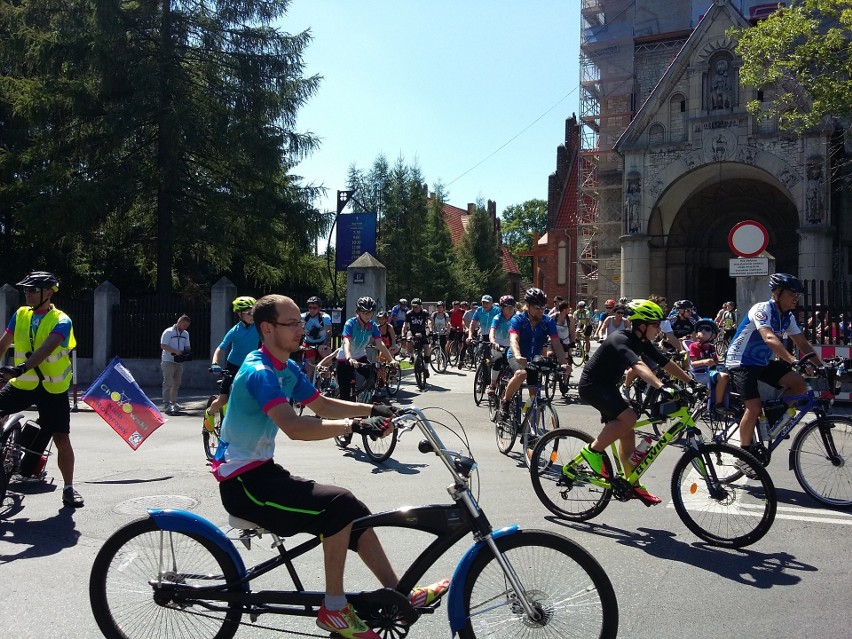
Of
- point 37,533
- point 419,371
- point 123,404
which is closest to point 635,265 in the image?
point 419,371

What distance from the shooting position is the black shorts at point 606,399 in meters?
6.02

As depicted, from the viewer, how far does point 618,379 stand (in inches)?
243

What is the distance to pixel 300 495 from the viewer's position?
3484 millimetres

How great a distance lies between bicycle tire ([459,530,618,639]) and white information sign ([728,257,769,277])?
12.0m

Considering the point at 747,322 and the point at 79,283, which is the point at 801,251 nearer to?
the point at 747,322

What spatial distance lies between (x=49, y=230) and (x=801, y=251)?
24006 millimetres

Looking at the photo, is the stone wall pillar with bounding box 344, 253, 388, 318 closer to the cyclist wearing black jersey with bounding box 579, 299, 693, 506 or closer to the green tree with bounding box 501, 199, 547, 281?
the cyclist wearing black jersey with bounding box 579, 299, 693, 506

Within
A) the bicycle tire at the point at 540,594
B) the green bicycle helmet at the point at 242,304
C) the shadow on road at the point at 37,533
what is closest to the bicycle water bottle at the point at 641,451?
the bicycle tire at the point at 540,594

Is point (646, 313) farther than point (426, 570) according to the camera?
Yes

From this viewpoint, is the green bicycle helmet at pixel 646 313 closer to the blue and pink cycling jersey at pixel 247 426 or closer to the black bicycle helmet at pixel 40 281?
the blue and pink cycling jersey at pixel 247 426

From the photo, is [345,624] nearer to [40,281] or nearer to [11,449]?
[40,281]

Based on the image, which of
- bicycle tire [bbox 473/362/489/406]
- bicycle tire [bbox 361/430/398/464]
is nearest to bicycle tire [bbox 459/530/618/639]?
bicycle tire [bbox 361/430/398/464]

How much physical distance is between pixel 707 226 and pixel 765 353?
91.7ft

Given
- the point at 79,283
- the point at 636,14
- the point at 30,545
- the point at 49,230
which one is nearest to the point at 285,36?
the point at 49,230
